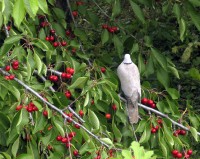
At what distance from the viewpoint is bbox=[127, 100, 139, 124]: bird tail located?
2959 mm

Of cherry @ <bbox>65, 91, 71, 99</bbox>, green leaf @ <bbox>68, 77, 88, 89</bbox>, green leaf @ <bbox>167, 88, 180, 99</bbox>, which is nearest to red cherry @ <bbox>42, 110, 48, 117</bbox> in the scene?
green leaf @ <bbox>68, 77, 88, 89</bbox>

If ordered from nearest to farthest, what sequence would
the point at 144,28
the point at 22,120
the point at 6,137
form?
the point at 22,120 → the point at 6,137 → the point at 144,28

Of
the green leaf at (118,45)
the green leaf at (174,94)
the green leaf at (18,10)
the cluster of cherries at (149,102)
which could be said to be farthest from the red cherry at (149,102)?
the green leaf at (18,10)

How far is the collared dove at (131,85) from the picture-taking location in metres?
2.97

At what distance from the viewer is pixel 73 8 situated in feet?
12.1

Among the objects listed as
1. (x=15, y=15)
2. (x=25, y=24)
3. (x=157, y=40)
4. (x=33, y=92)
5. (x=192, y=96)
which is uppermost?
A: (x=15, y=15)

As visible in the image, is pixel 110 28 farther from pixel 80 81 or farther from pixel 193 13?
pixel 80 81

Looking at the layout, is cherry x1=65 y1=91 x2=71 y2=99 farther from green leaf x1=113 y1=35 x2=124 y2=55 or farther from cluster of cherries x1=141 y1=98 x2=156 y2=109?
green leaf x1=113 y1=35 x2=124 y2=55

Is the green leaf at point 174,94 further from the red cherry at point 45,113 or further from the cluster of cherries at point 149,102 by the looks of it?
the red cherry at point 45,113

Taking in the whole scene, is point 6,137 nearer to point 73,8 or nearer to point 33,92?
point 33,92

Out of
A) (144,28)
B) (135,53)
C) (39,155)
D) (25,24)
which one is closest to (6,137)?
(39,155)

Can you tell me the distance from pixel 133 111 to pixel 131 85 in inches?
7.3

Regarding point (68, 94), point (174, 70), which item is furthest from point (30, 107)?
point (174, 70)

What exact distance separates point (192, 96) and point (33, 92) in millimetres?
3238
